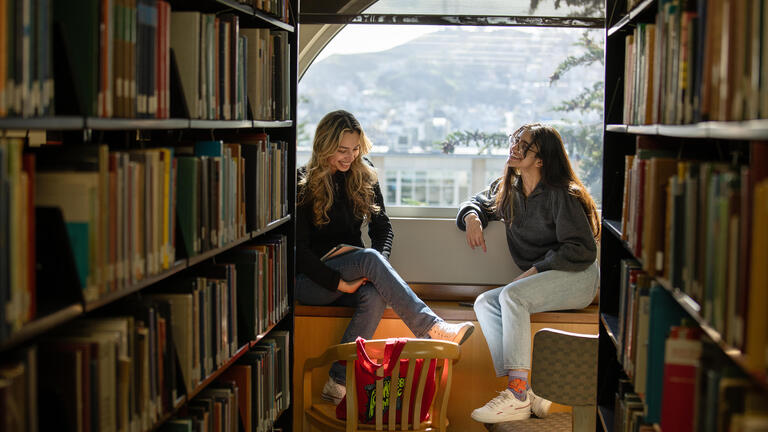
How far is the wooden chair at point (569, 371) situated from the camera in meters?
2.82

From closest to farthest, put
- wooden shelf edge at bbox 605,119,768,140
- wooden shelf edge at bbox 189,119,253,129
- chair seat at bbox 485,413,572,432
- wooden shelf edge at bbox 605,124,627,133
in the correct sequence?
wooden shelf edge at bbox 605,119,768,140, wooden shelf edge at bbox 189,119,253,129, wooden shelf edge at bbox 605,124,627,133, chair seat at bbox 485,413,572,432

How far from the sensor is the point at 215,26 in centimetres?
226

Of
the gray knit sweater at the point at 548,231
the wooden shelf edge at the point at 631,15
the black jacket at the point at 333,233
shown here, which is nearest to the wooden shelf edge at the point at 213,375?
the black jacket at the point at 333,233

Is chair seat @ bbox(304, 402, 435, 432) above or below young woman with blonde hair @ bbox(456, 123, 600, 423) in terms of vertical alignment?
below

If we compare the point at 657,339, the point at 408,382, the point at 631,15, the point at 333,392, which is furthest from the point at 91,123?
the point at 333,392

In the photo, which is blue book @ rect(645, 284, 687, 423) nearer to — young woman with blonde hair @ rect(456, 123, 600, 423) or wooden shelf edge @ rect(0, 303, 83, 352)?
wooden shelf edge @ rect(0, 303, 83, 352)

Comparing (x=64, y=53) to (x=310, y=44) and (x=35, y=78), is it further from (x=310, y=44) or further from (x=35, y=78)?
(x=310, y=44)

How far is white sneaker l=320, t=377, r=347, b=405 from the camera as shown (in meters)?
3.44

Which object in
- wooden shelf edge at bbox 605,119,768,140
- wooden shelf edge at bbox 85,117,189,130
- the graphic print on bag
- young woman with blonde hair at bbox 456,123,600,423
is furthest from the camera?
young woman with blonde hair at bbox 456,123,600,423

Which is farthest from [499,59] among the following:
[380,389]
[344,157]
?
[380,389]

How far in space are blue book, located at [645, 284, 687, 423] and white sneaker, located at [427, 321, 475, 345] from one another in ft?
5.16

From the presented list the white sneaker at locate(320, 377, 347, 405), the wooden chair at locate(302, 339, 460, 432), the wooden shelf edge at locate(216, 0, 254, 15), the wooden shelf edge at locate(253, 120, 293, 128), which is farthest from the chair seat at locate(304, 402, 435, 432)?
the wooden shelf edge at locate(216, 0, 254, 15)

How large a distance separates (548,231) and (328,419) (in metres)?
1.45

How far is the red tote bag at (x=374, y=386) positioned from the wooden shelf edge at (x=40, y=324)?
60.8 inches
